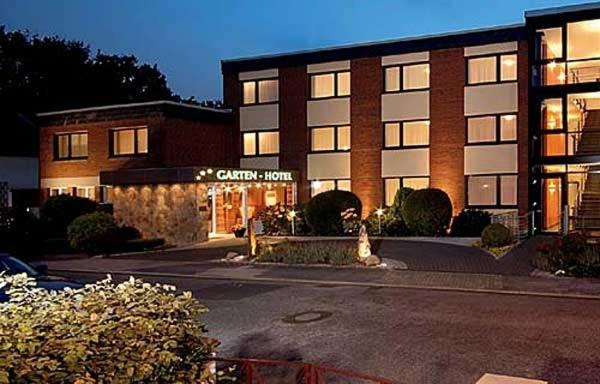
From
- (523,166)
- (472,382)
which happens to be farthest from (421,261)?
(472,382)

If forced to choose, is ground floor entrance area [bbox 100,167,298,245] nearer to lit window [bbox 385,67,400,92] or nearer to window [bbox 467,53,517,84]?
Answer: lit window [bbox 385,67,400,92]

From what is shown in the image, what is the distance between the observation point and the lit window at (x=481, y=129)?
29.1 m

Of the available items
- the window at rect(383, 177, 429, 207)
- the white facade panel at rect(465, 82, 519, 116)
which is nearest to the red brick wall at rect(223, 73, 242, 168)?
the window at rect(383, 177, 429, 207)

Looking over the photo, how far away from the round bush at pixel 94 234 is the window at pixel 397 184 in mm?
12512

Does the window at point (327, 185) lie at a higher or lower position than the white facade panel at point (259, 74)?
lower

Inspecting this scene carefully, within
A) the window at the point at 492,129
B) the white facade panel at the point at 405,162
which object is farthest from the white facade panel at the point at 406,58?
the white facade panel at the point at 405,162

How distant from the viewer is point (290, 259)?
20.4 m

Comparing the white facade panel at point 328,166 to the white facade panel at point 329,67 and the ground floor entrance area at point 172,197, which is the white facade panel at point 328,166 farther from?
the white facade panel at point 329,67

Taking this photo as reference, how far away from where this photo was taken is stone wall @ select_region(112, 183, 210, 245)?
27078 millimetres

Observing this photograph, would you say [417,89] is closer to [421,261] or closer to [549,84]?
[549,84]

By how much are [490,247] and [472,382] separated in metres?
15.3

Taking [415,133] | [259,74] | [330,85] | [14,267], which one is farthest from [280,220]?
[14,267]

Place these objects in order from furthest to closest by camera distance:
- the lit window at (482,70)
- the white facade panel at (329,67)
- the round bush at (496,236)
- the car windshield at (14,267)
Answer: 1. the white facade panel at (329,67)
2. the lit window at (482,70)
3. the round bush at (496,236)
4. the car windshield at (14,267)

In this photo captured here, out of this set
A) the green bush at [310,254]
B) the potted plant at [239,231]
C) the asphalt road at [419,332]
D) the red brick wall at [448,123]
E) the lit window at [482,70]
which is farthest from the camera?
the potted plant at [239,231]
